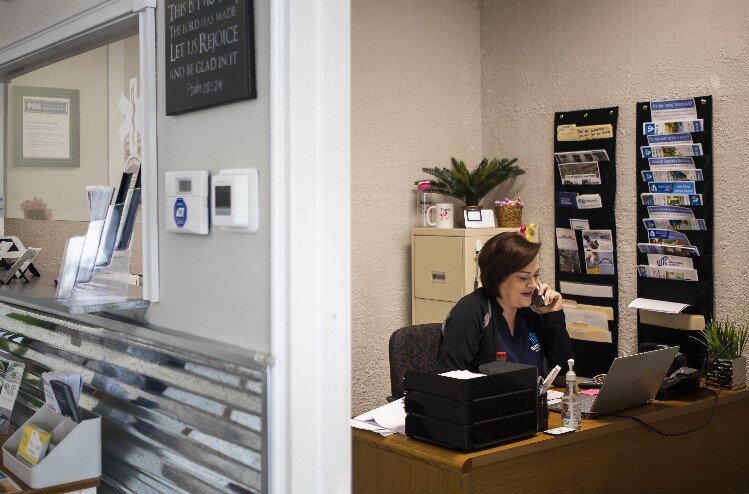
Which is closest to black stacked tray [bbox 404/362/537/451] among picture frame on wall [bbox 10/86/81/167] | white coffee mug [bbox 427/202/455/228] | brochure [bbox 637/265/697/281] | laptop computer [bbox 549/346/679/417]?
laptop computer [bbox 549/346/679/417]

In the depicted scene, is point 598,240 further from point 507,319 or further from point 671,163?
point 507,319

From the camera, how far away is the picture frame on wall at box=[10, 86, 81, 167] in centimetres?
281

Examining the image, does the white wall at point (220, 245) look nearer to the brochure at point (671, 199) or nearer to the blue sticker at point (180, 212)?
the blue sticker at point (180, 212)

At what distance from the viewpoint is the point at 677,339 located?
4367mm

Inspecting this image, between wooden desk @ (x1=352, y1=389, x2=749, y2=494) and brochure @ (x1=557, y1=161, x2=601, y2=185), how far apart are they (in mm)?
1509

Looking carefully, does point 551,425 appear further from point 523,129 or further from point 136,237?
point 523,129

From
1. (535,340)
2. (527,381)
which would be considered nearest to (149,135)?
(527,381)

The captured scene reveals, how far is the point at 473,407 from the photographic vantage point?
2.69 m

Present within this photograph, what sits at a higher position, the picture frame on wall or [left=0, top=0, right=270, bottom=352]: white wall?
the picture frame on wall

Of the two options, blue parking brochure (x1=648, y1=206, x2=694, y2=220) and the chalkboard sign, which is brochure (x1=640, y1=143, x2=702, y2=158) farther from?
the chalkboard sign

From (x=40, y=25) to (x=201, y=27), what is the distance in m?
0.91

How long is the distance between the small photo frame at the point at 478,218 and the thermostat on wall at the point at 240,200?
346 cm

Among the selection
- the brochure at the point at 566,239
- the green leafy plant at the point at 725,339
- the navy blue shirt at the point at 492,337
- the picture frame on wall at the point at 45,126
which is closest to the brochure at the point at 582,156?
the brochure at the point at 566,239

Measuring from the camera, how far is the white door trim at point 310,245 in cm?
153
